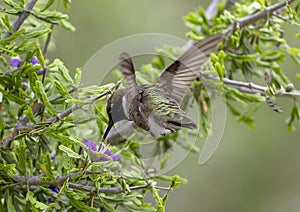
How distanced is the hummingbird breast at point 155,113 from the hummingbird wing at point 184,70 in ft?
0.26

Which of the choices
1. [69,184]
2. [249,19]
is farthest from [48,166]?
[249,19]

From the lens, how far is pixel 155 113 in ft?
4.23

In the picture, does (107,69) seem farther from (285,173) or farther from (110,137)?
(285,173)

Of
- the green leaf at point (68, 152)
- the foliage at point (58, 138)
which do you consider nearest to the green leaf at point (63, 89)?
the foliage at point (58, 138)

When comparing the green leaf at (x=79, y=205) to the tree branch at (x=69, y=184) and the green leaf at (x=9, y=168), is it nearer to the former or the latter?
the tree branch at (x=69, y=184)

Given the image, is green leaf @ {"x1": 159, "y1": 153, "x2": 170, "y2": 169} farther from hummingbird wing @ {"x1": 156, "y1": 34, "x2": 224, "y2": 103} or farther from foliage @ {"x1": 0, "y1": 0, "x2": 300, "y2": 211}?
hummingbird wing @ {"x1": 156, "y1": 34, "x2": 224, "y2": 103}

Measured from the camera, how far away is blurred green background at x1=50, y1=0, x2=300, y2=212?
408cm

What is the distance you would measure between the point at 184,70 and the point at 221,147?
3.09 metres

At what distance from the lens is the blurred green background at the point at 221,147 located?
4078 millimetres

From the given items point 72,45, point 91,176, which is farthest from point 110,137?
point 72,45

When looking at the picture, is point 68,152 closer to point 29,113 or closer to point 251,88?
point 29,113

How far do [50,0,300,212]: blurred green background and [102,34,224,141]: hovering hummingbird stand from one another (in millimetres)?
2518

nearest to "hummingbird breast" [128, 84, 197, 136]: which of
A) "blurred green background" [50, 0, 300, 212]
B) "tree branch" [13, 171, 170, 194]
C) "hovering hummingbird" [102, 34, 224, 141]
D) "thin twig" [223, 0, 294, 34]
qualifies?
"hovering hummingbird" [102, 34, 224, 141]

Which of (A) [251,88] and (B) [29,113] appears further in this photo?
(A) [251,88]
